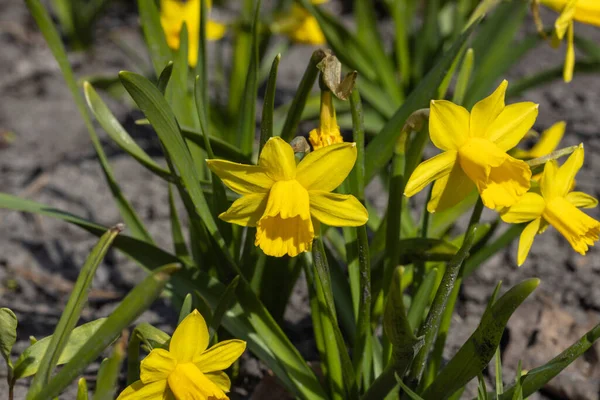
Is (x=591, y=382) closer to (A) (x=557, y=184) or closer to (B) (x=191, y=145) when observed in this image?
(A) (x=557, y=184)

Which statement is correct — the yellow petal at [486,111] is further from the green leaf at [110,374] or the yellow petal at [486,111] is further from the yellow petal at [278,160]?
the green leaf at [110,374]

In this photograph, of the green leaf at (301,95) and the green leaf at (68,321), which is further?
the green leaf at (301,95)

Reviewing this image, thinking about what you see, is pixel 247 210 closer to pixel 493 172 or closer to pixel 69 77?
pixel 493 172

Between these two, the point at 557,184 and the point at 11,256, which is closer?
the point at 557,184

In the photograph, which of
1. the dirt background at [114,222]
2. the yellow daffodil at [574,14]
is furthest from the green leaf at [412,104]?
the dirt background at [114,222]

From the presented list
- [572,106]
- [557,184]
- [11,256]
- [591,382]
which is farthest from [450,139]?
[572,106]
